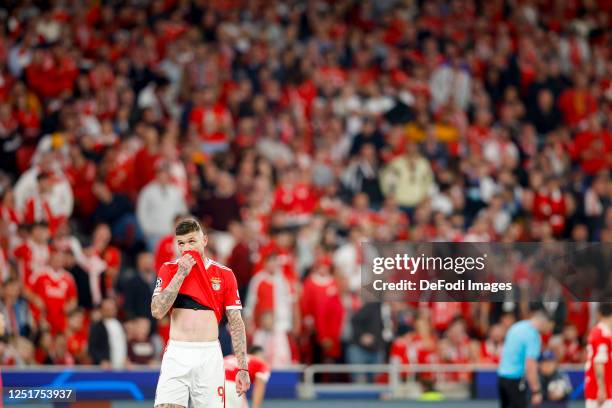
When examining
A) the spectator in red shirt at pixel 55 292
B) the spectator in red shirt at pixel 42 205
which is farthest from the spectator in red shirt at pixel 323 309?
the spectator in red shirt at pixel 42 205

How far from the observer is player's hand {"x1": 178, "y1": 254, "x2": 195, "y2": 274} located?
9.59 metres

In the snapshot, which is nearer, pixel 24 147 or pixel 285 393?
pixel 285 393

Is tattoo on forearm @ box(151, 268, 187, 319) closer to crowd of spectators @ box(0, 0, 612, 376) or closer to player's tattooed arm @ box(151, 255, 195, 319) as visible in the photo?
player's tattooed arm @ box(151, 255, 195, 319)

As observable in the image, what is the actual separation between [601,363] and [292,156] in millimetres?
8927

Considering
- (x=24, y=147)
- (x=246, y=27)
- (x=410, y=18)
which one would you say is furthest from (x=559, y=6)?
(x=24, y=147)

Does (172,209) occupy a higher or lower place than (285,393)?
higher

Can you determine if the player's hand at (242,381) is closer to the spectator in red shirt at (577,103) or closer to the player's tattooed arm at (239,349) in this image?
the player's tattooed arm at (239,349)

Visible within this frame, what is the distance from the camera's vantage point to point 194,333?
9.78m

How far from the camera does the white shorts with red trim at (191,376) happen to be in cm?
973

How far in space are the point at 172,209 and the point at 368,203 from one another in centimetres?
347

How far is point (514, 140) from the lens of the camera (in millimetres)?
22109

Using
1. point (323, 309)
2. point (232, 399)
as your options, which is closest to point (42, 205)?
point (323, 309)

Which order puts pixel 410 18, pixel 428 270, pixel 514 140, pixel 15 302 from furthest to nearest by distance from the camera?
1. pixel 410 18
2. pixel 514 140
3. pixel 15 302
4. pixel 428 270

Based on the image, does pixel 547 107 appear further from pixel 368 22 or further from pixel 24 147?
pixel 24 147
